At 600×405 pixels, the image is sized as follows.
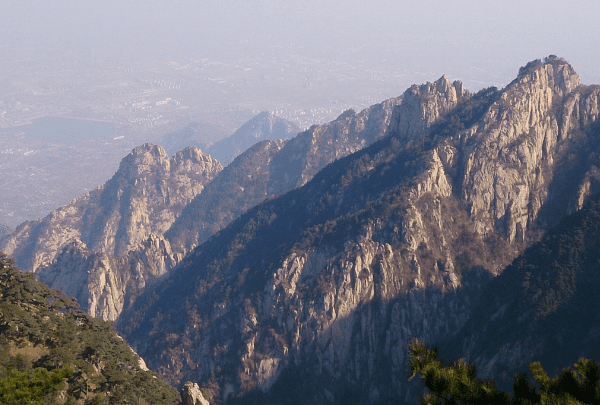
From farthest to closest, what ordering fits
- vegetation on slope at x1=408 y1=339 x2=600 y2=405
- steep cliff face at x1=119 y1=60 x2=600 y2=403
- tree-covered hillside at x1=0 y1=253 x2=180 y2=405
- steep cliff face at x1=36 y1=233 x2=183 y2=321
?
steep cliff face at x1=36 y1=233 x2=183 y2=321, steep cliff face at x1=119 y1=60 x2=600 y2=403, tree-covered hillside at x1=0 y1=253 x2=180 y2=405, vegetation on slope at x1=408 y1=339 x2=600 y2=405

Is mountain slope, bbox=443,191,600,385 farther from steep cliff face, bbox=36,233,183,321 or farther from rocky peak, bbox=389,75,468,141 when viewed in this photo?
steep cliff face, bbox=36,233,183,321

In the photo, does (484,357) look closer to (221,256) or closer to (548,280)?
(548,280)

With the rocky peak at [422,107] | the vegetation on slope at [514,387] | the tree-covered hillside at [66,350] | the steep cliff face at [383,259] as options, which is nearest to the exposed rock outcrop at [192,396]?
the tree-covered hillside at [66,350]

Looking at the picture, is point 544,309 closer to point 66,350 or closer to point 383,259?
point 383,259

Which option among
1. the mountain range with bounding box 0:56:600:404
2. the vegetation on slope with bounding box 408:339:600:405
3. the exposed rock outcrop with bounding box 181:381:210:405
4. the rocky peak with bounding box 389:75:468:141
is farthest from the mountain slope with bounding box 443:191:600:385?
the rocky peak with bounding box 389:75:468:141

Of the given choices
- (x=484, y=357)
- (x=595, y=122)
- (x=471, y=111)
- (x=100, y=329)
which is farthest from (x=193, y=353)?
(x=595, y=122)
